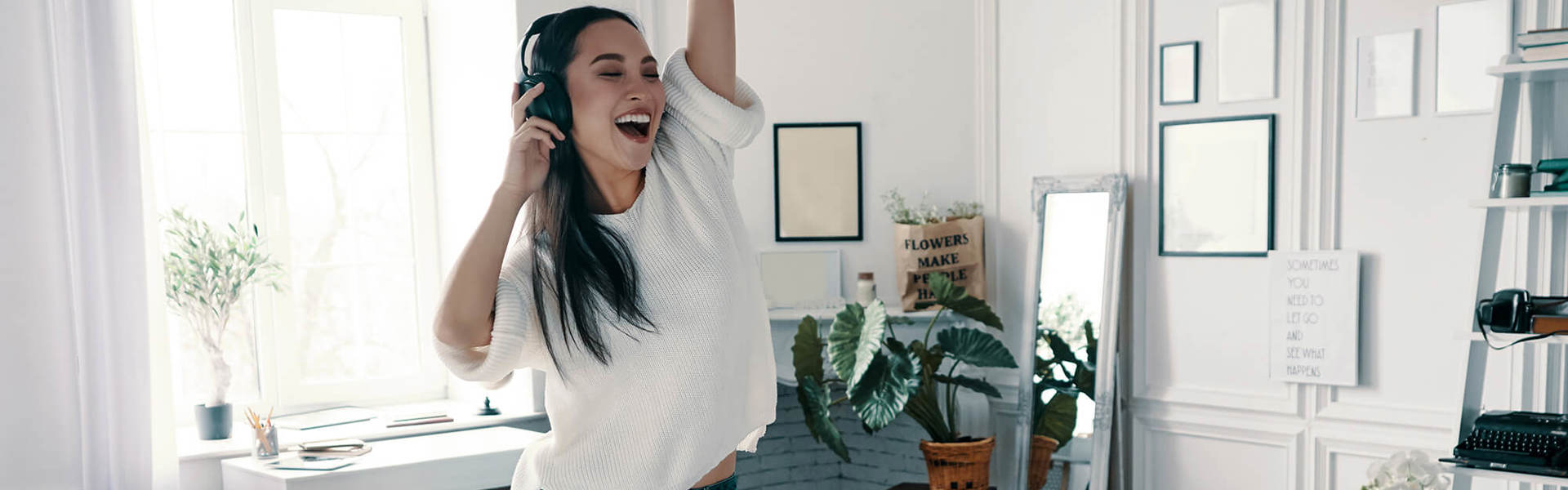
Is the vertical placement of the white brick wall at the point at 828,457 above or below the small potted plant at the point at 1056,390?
below

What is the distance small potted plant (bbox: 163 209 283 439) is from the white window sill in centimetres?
7

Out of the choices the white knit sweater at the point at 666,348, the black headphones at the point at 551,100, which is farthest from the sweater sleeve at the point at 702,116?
the black headphones at the point at 551,100

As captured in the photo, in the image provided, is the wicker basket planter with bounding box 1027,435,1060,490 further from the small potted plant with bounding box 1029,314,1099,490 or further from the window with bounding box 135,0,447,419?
the window with bounding box 135,0,447,419

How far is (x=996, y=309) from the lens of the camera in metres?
3.93

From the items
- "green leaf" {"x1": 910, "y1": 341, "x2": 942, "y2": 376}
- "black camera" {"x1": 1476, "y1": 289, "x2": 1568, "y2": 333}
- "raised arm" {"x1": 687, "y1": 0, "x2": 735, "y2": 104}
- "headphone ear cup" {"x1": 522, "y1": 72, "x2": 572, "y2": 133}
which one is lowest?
"green leaf" {"x1": 910, "y1": 341, "x2": 942, "y2": 376}

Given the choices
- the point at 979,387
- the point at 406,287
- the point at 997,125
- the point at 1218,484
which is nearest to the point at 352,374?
the point at 406,287

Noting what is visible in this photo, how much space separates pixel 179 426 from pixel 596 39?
295cm

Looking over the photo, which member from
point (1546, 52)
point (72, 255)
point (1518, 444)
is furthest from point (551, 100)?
point (72, 255)

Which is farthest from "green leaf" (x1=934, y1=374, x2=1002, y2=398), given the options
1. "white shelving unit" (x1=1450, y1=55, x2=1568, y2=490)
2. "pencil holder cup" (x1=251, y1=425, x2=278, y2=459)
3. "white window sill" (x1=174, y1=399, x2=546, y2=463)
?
"pencil holder cup" (x1=251, y1=425, x2=278, y2=459)

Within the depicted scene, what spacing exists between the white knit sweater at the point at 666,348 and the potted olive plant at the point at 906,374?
2.20 metres

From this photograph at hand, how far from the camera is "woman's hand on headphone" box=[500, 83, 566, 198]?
1.12 m

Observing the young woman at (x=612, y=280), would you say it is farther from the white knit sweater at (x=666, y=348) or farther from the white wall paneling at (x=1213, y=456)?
the white wall paneling at (x=1213, y=456)

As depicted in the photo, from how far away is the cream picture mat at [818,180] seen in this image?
3.93 metres

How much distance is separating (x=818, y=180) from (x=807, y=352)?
66 centimetres
